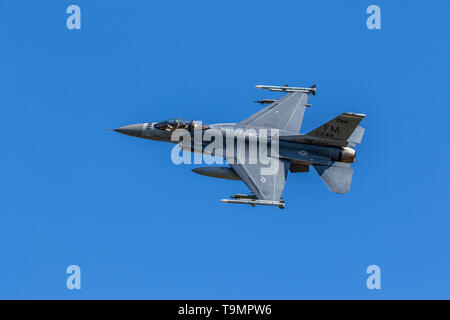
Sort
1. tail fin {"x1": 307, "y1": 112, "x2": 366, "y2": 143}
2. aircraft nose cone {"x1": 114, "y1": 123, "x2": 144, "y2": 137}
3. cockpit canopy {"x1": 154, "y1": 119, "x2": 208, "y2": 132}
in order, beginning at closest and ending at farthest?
tail fin {"x1": 307, "y1": 112, "x2": 366, "y2": 143} → cockpit canopy {"x1": 154, "y1": 119, "x2": 208, "y2": 132} → aircraft nose cone {"x1": 114, "y1": 123, "x2": 144, "y2": 137}

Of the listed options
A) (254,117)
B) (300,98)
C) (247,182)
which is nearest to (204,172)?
(247,182)

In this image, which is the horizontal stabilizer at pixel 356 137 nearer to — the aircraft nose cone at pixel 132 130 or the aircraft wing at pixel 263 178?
the aircraft wing at pixel 263 178

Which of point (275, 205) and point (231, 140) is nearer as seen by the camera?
point (275, 205)

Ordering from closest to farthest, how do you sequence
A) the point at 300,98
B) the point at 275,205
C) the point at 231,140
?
1. the point at 275,205
2. the point at 231,140
3. the point at 300,98

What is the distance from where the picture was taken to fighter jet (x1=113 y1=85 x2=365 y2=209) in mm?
35156

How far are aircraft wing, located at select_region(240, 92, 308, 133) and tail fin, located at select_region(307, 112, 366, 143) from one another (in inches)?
99.7

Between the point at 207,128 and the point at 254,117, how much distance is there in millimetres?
2871

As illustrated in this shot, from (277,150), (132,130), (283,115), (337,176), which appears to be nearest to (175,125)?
(132,130)

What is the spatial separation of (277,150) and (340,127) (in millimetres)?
3264

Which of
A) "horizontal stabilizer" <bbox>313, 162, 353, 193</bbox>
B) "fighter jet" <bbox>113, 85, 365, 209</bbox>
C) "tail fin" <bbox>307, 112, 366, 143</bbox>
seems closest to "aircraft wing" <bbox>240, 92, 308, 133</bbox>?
"fighter jet" <bbox>113, 85, 365, 209</bbox>

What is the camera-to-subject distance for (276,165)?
119 feet

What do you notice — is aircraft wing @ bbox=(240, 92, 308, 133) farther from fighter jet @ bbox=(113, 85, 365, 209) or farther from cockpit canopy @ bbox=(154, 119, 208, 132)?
cockpit canopy @ bbox=(154, 119, 208, 132)

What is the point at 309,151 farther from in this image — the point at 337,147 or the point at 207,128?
the point at 207,128

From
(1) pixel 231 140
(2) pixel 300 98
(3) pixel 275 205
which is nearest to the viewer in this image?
(3) pixel 275 205
